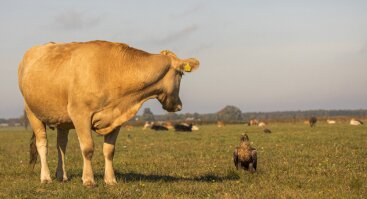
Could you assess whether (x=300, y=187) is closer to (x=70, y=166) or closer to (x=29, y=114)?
(x=29, y=114)

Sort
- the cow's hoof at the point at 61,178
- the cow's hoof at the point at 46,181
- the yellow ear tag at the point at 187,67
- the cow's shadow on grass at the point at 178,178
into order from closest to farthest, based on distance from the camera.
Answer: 1. the yellow ear tag at the point at 187,67
2. the cow's hoof at the point at 46,181
3. the cow's shadow on grass at the point at 178,178
4. the cow's hoof at the point at 61,178

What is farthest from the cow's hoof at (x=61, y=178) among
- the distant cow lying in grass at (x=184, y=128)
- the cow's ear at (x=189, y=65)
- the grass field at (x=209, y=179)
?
the distant cow lying in grass at (x=184, y=128)

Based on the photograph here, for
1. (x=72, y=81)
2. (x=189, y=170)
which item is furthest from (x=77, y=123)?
(x=189, y=170)

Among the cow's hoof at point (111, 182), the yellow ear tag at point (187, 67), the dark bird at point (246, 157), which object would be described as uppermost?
the yellow ear tag at point (187, 67)

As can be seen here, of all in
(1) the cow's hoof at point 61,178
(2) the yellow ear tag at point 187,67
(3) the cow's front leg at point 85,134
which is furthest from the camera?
(1) the cow's hoof at point 61,178

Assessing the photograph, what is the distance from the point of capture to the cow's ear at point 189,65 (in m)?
11.2

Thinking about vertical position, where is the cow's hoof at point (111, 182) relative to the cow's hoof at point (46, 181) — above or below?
above

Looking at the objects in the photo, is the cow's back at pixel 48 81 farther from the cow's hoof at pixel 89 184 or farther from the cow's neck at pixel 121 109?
the cow's hoof at pixel 89 184

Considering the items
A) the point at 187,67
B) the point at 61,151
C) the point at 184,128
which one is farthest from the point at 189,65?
the point at 184,128

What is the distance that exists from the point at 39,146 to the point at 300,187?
6.65m

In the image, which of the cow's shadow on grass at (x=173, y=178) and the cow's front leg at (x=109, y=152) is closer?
the cow's front leg at (x=109, y=152)

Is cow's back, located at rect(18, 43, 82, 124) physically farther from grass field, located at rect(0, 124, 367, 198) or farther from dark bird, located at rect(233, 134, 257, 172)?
dark bird, located at rect(233, 134, 257, 172)

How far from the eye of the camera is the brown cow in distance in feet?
35.0

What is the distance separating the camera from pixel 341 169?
13375 millimetres
